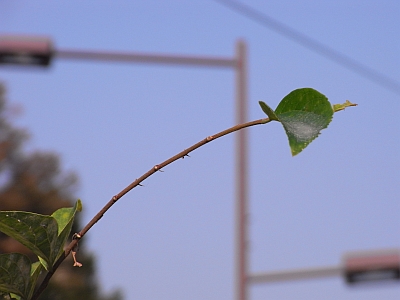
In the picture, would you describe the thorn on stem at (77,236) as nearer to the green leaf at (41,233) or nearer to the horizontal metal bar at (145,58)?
the green leaf at (41,233)

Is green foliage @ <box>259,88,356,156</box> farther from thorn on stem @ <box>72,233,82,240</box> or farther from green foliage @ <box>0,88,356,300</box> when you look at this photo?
thorn on stem @ <box>72,233,82,240</box>

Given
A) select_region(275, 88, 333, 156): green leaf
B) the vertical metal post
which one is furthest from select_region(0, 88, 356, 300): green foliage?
the vertical metal post

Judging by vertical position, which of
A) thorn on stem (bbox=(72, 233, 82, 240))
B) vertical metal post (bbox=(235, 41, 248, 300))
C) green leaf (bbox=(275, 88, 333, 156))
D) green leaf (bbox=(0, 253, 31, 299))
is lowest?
green leaf (bbox=(0, 253, 31, 299))

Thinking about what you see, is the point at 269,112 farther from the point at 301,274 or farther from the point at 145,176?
the point at 301,274

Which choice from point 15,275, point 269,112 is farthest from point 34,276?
point 269,112

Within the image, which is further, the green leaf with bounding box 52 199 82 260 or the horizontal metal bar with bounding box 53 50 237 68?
the horizontal metal bar with bounding box 53 50 237 68

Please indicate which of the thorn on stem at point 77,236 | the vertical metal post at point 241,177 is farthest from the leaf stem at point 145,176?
the vertical metal post at point 241,177
